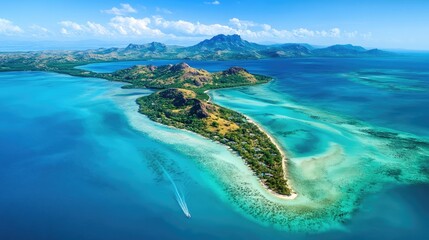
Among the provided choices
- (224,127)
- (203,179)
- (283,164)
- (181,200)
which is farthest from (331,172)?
(224,127)

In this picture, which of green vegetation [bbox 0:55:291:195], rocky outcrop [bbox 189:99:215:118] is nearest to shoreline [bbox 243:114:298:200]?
green vegetation [bbox 0:55:291:195]

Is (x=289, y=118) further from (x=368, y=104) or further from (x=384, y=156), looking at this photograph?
(x=368, y=104)

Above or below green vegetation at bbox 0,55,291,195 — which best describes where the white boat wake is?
below

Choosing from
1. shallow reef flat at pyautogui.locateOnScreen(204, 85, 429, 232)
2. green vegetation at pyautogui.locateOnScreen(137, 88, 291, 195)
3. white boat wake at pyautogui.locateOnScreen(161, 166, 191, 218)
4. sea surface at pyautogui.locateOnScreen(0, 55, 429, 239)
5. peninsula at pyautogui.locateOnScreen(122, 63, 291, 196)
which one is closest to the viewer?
sea surface at pyautogui.locateOnScreen(0, 55, 429, 239)

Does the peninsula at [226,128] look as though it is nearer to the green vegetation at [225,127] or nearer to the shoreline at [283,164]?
the green vegetation at [225,127]

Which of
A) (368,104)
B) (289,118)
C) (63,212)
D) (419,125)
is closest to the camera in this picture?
(63,212)

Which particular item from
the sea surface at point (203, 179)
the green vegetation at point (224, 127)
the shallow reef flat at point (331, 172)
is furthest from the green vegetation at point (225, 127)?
the shallow reef flat at point (331, 172)

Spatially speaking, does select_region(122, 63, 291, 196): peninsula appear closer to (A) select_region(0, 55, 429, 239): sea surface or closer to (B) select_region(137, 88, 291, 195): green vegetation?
(B) select_region(137, 88, 291, 195): green vegetation

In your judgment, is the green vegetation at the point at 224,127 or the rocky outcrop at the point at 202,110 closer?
the green vegetation at the point at 224,127

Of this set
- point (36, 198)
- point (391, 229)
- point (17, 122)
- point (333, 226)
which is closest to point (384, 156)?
point (391, 229)
